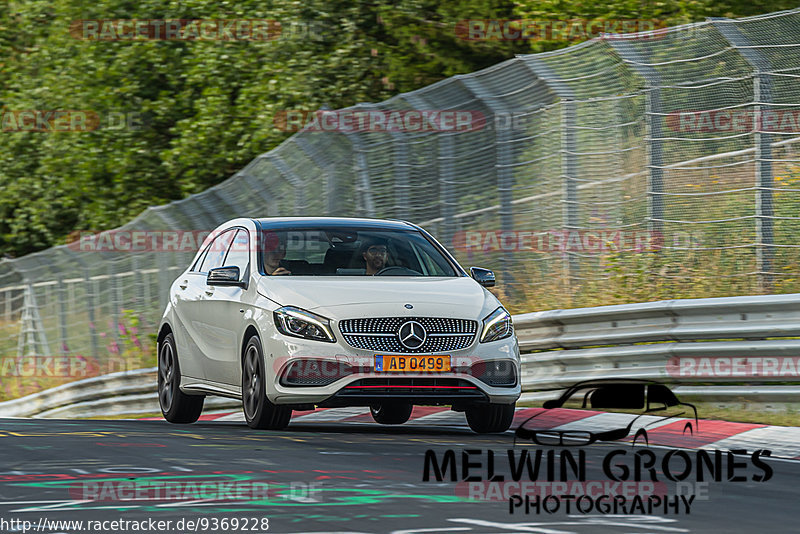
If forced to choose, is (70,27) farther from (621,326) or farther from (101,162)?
(621,326)

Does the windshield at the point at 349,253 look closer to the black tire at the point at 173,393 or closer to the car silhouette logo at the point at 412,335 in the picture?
the car silhouette logo at the point at 412,335

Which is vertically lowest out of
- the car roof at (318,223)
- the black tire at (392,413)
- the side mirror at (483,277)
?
the black tire at (392,413)

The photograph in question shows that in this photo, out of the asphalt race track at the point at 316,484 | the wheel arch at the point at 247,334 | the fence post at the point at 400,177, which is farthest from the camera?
the fence post at the point at 400,177

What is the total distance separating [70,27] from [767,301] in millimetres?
24745

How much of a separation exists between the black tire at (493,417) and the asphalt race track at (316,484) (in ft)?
0.57

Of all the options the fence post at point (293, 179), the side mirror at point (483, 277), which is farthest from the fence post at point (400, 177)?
the side mirror at point (483, 277)

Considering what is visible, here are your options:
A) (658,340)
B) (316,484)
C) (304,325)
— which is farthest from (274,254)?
(316,484)

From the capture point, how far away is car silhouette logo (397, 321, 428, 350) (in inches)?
416

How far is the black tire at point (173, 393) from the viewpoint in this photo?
1305 cm

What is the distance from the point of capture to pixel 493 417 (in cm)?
1116

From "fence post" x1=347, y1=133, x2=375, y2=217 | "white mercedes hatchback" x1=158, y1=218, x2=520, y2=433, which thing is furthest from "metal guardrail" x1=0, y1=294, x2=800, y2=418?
"fence post" x1=347, y1=133, x2=375, y2=217

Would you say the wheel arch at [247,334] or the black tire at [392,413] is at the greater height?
the wheel arch at [247,334]

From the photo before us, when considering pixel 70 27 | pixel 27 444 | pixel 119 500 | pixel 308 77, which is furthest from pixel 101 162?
pixel 119 500

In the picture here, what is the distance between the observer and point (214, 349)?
12031mm
